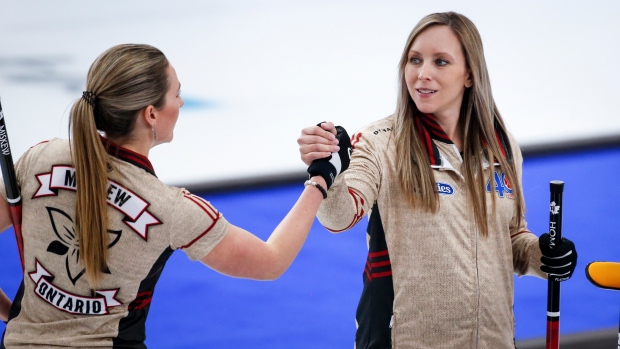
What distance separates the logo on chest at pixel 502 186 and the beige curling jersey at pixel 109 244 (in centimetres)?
83

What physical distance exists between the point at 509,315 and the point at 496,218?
25cm

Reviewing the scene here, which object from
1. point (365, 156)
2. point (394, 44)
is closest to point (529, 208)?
point (394, 44)

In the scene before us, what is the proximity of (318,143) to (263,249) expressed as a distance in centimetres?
30

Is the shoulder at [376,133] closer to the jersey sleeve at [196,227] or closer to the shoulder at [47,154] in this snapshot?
the jersey sleeve at [196,227]

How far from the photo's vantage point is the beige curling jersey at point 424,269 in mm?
2232

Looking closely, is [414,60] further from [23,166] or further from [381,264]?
[23,166]

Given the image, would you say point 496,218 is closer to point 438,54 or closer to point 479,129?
point 479,129

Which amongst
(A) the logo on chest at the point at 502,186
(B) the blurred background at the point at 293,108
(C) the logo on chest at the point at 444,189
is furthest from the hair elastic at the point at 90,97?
(B) the blurred background at the point at 293,108

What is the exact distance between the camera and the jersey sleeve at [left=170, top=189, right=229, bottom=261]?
185cm

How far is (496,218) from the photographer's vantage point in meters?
2.32

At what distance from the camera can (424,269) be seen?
88.0 inches

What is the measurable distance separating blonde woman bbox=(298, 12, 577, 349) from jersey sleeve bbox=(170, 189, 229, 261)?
330mm

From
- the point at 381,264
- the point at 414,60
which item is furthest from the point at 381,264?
the point at 414,60

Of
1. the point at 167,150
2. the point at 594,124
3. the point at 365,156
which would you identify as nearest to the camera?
the point at 365,156
